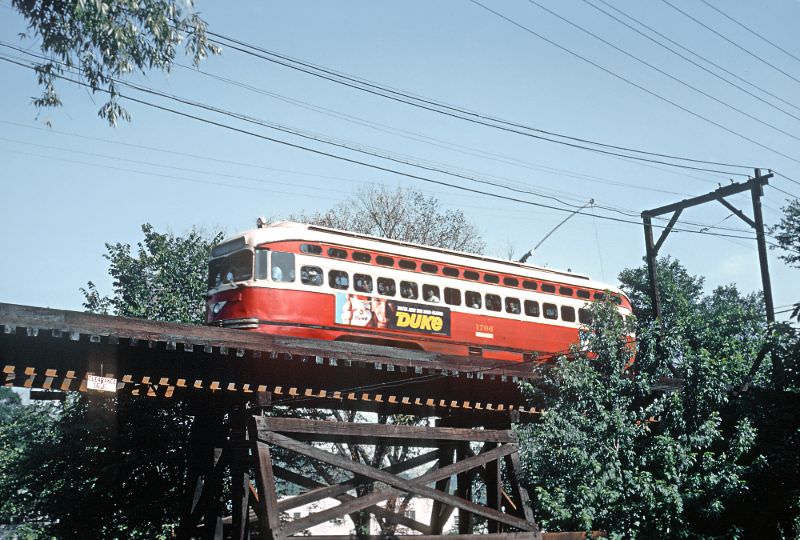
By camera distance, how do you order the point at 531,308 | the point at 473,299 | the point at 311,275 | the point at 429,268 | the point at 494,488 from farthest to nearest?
the point at 531,308 < the point at 473,299 < the point at 429,268 < the point at 311,275 < the point at 494,488

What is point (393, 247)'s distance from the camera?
19.9 meters

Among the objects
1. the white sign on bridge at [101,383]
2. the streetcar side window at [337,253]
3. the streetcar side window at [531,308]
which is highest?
the streetcar side window at [337,253]

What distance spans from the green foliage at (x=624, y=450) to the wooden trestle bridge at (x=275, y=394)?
751 mm

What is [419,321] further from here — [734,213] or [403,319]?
[734,213]

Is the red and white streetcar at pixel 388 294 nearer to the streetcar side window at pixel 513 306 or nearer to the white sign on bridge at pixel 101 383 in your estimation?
the streetcar side window at pixel 513 306

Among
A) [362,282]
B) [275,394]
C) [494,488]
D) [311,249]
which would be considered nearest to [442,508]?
[494,488]

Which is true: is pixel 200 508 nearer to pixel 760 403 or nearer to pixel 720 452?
pixel 720 452

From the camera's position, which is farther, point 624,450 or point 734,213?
point 734,213

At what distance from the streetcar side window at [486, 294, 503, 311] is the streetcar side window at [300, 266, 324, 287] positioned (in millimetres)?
→ 5656

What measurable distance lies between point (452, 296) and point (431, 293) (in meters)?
0.73

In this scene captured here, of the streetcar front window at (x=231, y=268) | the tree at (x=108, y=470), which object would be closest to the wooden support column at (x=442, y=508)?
the streetcar front window at (x=231, y=268)

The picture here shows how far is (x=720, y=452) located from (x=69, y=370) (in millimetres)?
14469

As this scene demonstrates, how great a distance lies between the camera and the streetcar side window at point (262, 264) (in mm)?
17109

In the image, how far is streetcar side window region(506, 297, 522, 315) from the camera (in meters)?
21.9
